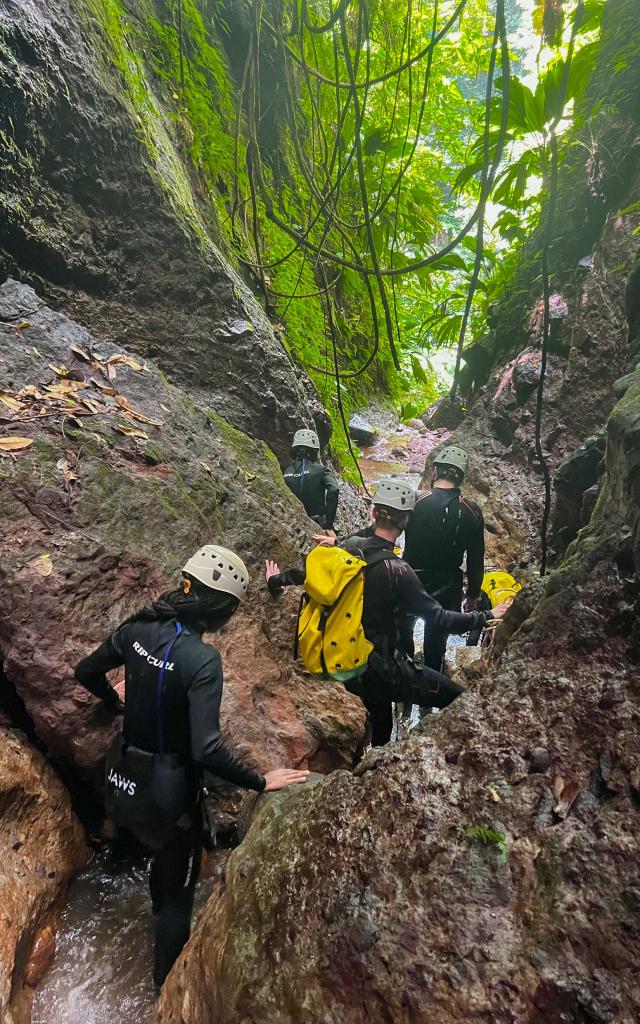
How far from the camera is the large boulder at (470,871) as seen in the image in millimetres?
1621

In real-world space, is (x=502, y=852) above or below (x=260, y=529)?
below

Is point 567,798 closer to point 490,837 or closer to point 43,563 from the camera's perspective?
point 490,837

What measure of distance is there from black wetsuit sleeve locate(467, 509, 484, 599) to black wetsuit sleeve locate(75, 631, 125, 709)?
126 inches

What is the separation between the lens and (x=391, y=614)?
11.5 feet

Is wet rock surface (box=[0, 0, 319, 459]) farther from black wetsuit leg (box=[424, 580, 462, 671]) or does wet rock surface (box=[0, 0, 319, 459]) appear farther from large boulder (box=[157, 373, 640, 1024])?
large boulder (box=[157, 373, 640, 1024])

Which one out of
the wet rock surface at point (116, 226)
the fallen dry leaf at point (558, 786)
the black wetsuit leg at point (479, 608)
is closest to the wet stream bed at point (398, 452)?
the wet rock surface at point (116, 226)

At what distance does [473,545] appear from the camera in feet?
15.3

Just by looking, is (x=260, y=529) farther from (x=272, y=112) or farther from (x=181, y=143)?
(x=272, y=112)

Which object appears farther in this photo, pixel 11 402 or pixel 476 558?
pixel 476 558

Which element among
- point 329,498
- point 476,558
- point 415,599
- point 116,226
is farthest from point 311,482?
point 116,226

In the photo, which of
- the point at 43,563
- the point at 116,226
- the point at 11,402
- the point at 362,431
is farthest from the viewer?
the point at 362,431

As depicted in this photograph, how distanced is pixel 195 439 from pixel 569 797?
4026mm

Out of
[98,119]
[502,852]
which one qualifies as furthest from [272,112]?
[502,852]

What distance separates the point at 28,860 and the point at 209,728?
1235 mm
